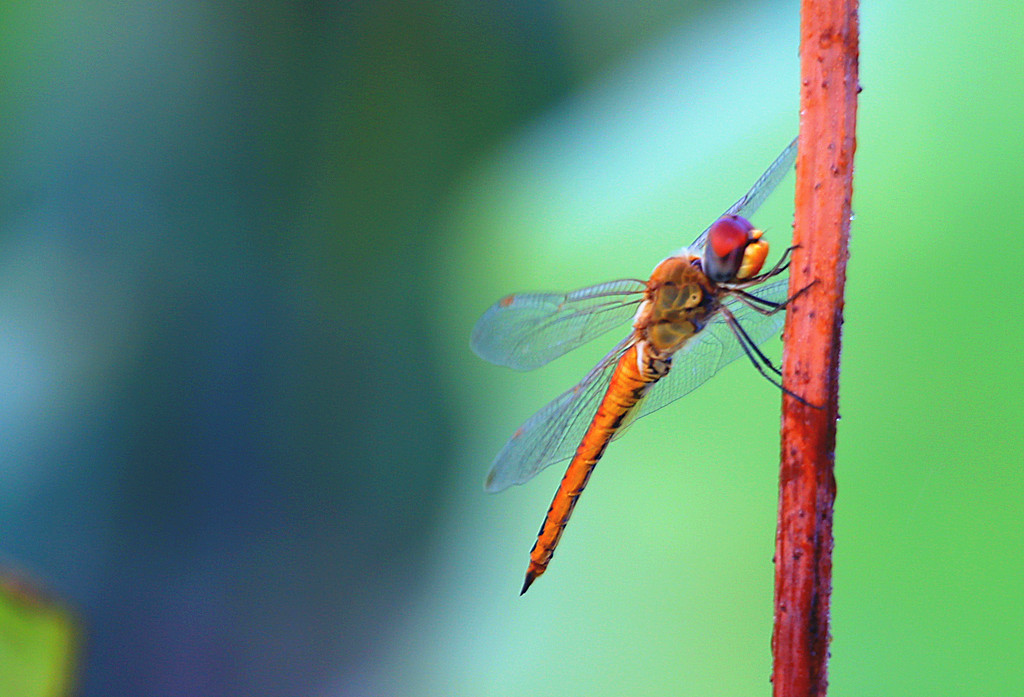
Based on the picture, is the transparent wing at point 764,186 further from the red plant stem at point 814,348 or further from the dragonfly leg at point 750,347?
the red plant stem at point 814,348

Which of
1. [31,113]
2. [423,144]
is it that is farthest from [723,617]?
[31,113]

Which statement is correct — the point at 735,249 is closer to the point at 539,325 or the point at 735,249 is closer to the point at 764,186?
the point at 764,186

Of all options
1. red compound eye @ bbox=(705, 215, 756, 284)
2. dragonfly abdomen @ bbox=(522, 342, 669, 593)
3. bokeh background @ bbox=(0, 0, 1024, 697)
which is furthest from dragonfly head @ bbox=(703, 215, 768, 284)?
bokeh background @ bbox=(0, 0, 1024, 697)

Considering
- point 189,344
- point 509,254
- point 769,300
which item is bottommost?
point 769,300

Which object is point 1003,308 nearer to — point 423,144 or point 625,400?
point 625,400

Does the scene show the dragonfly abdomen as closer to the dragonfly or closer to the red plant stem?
the dragonfly

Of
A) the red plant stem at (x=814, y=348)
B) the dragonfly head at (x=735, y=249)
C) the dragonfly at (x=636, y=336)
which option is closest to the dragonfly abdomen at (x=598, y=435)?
the dragonfly at (x=636, y=336)
